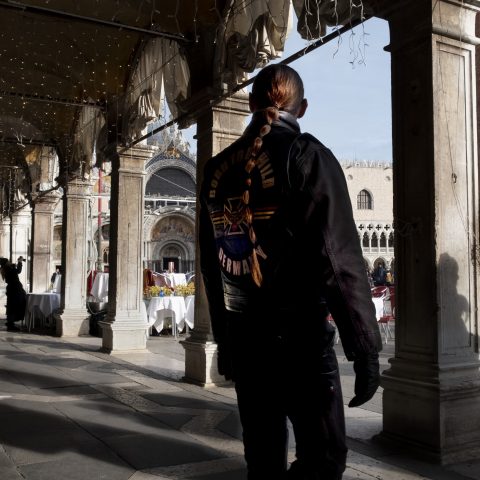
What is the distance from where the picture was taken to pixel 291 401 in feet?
5.75

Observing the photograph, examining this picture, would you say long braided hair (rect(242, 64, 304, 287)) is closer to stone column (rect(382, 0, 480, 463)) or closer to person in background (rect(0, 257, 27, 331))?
stone column (rect(382, 0, 480, 463))

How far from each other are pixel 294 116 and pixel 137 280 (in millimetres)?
6942

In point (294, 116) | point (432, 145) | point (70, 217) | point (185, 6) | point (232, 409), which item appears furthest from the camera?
point (70, 217)

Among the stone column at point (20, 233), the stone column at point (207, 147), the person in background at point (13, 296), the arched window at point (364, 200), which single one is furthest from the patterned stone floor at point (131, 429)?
the arched window at point (364, 200)

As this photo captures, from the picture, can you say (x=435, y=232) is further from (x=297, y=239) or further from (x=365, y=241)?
(x=365, y=241)

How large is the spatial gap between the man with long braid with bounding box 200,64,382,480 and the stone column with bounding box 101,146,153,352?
665 cm

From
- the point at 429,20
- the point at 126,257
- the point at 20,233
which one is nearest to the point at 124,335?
the point at 126,257

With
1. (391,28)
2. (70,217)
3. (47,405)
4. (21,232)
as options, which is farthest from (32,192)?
(391,28)

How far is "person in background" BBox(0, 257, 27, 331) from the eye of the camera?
12188mm

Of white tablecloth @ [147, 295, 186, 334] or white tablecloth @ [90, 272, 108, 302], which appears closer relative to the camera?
white tablecloth @ [147, 295, 186, 334]

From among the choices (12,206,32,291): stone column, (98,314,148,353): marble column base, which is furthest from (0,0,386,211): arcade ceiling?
(12,206,32,291): stone column

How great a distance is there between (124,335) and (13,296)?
16.9ft

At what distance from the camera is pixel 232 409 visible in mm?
4758

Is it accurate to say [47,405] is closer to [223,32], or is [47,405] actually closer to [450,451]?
[450,451]
